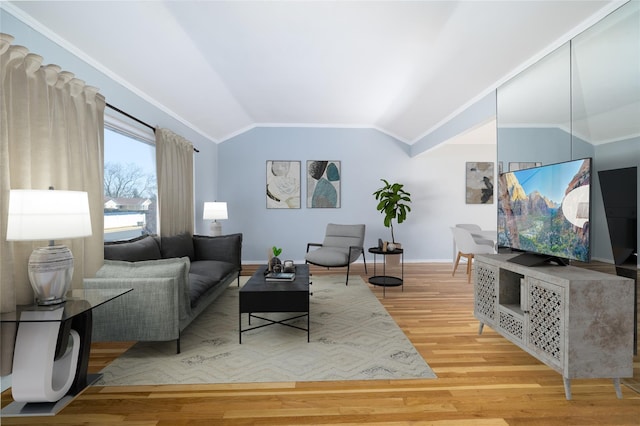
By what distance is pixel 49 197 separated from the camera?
177 cm

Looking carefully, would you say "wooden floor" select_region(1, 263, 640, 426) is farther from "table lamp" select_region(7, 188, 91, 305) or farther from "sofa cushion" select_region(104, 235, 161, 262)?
"sofa cushion" select_region(104, 235, 161, 262)

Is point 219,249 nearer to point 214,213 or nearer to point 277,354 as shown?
point 214,213

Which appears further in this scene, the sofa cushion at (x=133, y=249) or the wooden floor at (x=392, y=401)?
the sofa cushion at (x=133, y=249)

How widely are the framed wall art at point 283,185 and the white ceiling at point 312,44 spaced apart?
5.84ft

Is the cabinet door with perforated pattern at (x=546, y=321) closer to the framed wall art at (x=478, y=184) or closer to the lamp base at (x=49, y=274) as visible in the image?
the lamp base at (x=49, y=274)

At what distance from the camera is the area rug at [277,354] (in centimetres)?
221

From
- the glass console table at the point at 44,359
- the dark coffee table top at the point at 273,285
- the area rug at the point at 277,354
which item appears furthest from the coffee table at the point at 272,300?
the glass console table at the point at 44,359

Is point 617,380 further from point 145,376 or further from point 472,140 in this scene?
point 472,140

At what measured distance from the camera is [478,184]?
21.2 ft

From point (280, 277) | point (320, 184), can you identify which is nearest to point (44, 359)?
point (280, 277)

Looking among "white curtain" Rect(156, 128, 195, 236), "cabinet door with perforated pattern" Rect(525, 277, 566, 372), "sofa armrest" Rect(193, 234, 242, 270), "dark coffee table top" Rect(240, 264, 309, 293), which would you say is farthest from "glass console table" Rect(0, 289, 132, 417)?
"cabinet door with perforated pattern" Rect(525, 277, 566, 372)

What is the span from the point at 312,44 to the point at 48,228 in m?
2.76

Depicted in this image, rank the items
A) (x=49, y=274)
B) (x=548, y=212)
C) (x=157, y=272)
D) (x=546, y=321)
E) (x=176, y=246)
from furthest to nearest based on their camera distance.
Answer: (x=176, y=246) < (x=157, y=272) < (x=548, y=212) < (x=546, y=321) < (x=49, y=274)

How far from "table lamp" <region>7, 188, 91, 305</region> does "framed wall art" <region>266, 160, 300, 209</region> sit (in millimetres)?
4358
